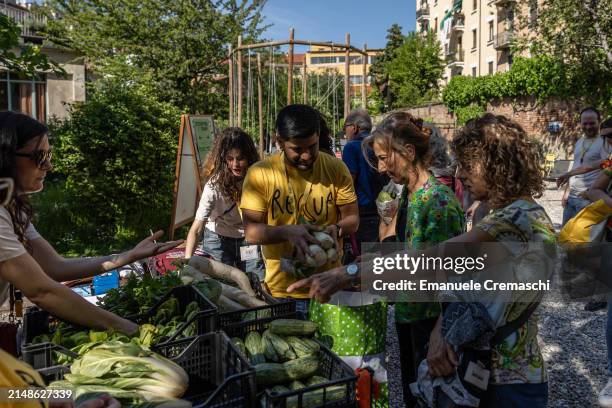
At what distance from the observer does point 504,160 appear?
207 centimetres

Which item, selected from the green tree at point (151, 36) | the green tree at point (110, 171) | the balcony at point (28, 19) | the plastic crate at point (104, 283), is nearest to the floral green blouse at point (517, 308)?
the plastic crate at point (104, 283)

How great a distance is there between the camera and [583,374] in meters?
4.29

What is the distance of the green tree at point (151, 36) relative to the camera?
19.9 meters

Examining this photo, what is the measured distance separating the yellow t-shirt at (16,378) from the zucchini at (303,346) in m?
1.16

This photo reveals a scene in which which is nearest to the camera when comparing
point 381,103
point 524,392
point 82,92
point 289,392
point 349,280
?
point 289,392

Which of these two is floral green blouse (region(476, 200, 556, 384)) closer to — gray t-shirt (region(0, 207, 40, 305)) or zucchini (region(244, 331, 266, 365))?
zucchini (region(244, 331, 266, 365))

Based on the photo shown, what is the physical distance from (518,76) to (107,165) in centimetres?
2176

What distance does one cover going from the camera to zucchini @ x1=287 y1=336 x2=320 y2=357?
213 centimetres

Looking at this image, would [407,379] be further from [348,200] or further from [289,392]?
[289,392]

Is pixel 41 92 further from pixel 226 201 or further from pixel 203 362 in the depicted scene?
pixel 203 362

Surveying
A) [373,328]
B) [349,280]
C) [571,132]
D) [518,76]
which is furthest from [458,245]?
[518,76]

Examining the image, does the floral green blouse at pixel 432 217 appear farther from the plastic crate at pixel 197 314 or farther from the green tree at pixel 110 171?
the green tree at pixel 110 171

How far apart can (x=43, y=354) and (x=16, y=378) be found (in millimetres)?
1192

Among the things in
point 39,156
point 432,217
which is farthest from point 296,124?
point 39,156
